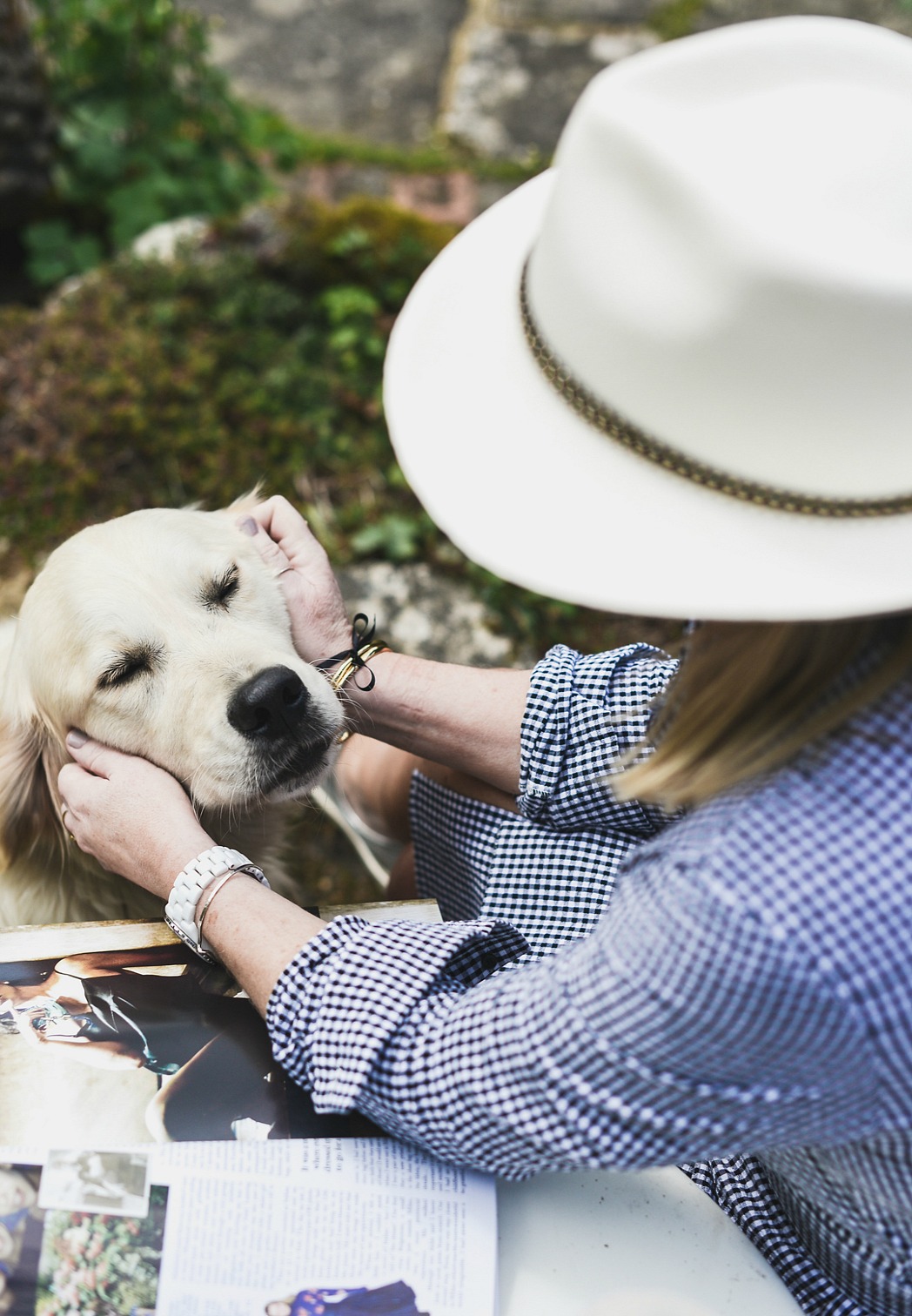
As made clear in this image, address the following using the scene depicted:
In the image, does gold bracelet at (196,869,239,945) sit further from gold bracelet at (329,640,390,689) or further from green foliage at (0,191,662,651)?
green foliage at (0,191,662,651)

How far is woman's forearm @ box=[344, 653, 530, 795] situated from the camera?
2.23 meters

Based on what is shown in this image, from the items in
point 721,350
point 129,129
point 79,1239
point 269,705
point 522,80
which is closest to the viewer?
point 721,350

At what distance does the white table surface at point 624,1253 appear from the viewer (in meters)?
1.48

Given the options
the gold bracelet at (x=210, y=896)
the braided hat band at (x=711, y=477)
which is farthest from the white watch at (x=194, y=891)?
the braided hat band at (x=711, y=477)

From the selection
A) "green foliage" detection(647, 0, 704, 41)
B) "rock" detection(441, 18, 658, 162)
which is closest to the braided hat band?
"rock" detection(441, 18, 658, 162)

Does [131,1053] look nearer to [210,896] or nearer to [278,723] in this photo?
[210,896]

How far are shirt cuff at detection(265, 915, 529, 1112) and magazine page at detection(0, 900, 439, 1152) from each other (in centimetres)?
9

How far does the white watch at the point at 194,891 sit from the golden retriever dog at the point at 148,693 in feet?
1.02

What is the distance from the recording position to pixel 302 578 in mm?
2424

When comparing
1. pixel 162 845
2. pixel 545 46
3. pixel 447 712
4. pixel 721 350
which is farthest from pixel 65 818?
pixel 545 46

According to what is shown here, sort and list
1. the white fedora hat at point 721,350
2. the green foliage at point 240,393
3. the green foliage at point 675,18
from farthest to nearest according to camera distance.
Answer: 1. the green foliage at point 675,18
2. the green foliage at point 240,393
3. the white fedora hat at point 721,350

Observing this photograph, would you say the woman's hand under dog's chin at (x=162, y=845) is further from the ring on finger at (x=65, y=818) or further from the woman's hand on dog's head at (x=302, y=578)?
the woman's hand on dog's head at (x=302, y=578)

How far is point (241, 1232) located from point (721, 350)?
1241 millimetres

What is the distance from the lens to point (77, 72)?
413 centimetres
